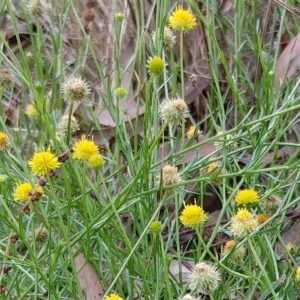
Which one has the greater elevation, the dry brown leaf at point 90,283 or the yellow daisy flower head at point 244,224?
the yellow daisy flower head at point 244,224

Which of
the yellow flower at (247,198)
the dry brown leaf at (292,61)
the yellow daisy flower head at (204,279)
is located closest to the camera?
the yellow daisy flower head at (204,279)

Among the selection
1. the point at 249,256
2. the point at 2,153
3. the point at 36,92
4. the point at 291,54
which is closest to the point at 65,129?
the point at 2,153

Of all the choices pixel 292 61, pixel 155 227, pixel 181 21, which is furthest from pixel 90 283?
pixel 292 61

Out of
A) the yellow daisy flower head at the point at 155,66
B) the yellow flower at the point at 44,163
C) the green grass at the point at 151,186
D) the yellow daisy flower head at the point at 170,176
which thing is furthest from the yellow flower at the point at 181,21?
the yellow flower at the point at 44,163

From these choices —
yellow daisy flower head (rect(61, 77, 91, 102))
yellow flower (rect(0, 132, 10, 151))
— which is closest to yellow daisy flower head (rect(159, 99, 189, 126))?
yellow daisy flower head (rect(61, 77, 91, 102))

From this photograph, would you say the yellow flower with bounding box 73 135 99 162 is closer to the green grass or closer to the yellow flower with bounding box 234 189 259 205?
the green grass

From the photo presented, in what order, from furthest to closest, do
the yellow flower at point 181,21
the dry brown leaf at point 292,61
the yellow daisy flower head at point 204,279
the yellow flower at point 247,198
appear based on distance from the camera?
the dry brown leaf at point 292,61, the yellow flower at point 181,21, the yellow flower at point 247,198, the yellow daisy flower head at point 204,279

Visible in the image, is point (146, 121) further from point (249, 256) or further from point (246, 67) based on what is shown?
point (246, 67)

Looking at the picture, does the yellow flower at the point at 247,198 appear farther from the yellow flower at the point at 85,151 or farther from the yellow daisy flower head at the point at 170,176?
the yellow flower at the point at 85,151
